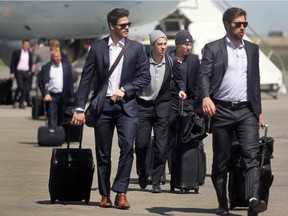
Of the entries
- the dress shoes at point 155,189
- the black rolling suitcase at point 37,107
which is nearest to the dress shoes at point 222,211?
the dress shoes at point 155,189

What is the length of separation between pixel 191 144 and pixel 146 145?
1.60 ft

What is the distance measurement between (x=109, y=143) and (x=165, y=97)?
1634 millimetres

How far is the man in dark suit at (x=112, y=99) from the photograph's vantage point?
11344 millimetres

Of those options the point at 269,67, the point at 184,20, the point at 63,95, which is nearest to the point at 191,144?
the point at 63,95

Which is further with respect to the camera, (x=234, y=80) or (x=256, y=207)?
(x=234, y=80)

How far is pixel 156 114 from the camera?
12.8 meters

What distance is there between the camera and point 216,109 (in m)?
10.8

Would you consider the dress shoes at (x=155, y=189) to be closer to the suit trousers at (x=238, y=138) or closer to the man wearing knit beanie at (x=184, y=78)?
the man wearing knit beanie at (x=184, y=78)

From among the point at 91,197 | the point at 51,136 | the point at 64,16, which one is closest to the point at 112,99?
the point at 91,197

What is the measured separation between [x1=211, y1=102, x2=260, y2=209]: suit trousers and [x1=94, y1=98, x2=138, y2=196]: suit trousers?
0.85 meters

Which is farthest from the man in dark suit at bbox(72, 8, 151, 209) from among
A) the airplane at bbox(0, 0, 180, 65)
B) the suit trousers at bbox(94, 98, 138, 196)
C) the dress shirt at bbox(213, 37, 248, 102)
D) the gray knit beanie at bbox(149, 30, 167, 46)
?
the airplane at bbox(0, 0, 180, 65)

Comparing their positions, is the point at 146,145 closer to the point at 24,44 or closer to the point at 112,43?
the point at 112,43

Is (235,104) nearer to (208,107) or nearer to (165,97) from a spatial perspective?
(208,107)

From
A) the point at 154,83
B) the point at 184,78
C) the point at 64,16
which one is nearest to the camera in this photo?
the point at 154,83
